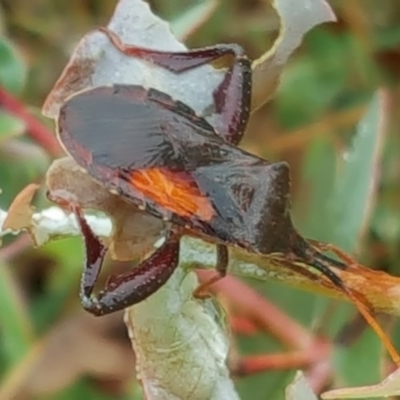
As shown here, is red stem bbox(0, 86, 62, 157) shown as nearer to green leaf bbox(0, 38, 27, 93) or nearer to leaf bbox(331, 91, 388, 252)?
green leaf bbox(0, 38, 27, 93)

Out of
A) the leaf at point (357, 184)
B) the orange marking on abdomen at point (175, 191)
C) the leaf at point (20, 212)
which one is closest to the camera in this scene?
the leaf at point (20, 212)

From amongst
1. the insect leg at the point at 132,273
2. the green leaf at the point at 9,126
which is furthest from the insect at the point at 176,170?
the green leaf at the point at 9,126

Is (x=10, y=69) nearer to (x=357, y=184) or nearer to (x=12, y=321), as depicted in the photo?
(x=12, y=321)

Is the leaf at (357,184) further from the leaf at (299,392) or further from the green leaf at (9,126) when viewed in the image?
the leaf at (299,392)

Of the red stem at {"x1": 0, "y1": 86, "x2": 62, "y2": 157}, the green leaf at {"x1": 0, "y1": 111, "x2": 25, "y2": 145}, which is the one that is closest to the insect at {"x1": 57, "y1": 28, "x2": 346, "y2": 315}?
the green leaf at {"x1": 0, "y1": 111, "x2": 25, "y2": 145}

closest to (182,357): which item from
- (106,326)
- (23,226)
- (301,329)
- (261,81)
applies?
(23,226)

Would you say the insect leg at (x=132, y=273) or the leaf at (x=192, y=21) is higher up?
the leaf at (x=192, y=21)
